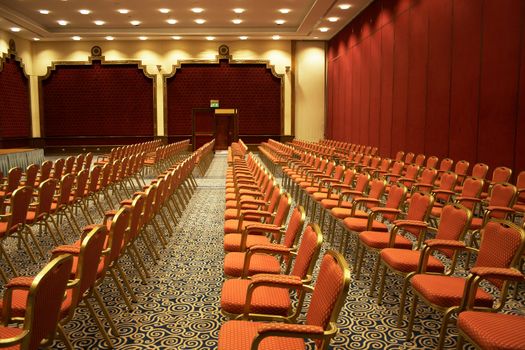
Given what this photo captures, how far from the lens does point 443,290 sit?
3068mm

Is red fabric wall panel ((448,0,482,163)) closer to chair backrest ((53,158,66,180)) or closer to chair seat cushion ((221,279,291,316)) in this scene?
chair seat cushion ((221,279,291,316))

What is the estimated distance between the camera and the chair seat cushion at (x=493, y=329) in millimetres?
2355

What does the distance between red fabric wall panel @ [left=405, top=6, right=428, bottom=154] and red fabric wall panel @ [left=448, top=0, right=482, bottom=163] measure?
147cm

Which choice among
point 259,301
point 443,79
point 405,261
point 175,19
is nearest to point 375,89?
point 443,79

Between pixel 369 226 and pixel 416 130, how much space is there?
827cm

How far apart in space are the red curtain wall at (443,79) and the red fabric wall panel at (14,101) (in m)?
14.3

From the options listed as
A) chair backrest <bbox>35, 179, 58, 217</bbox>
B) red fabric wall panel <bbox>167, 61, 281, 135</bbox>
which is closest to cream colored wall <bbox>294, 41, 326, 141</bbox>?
red fabric wall panel <bbox>167, 61, 281, 135</bbox>

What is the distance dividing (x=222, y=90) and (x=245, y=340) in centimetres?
2173

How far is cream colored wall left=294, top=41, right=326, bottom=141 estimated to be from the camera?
76.2 feet

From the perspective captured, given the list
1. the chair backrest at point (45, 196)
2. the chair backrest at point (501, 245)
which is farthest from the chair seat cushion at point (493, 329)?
the chair backrest at point (45, 196)

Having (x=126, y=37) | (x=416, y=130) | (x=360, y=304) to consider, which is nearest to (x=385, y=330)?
(x=360, y=304)

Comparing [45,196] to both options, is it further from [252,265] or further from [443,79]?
[443,79]

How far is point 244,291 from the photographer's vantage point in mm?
3088

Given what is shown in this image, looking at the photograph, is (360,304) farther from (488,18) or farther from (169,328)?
(488,18)
